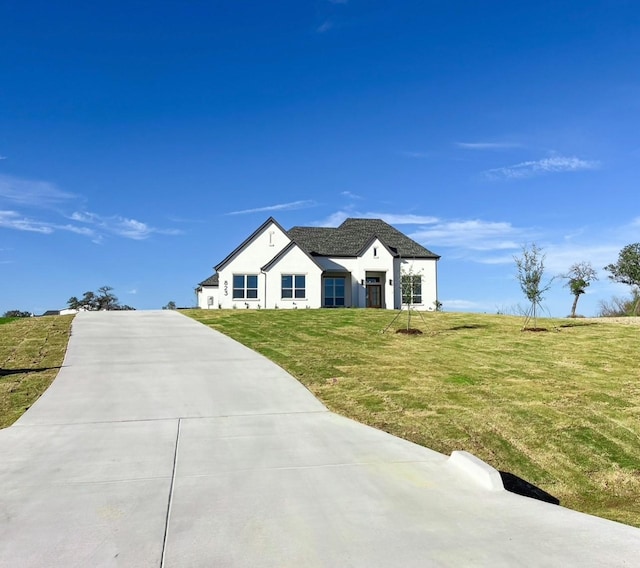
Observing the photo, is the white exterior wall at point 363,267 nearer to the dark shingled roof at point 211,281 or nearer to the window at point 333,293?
the window at point 333,293

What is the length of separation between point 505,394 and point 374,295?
27.5m

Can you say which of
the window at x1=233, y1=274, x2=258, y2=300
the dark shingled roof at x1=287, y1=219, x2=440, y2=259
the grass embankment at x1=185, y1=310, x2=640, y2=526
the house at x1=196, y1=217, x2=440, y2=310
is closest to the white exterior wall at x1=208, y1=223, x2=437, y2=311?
the house at x1=196, y1=217, x2=440, y2=310

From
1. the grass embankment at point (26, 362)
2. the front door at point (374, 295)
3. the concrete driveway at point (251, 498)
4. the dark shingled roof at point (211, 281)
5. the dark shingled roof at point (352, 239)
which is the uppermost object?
the dark shingled roof at point (352, 239)

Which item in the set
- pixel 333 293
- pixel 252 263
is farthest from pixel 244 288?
pixel 333 293

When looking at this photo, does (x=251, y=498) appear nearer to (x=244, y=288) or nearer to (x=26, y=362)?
(x=26, y=362)

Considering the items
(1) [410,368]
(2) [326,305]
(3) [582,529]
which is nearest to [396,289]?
(2) [326,305]

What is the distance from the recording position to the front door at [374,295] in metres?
36.9

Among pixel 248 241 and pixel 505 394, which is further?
pixel 248 241

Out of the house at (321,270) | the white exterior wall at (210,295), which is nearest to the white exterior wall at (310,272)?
the house at (321,270)

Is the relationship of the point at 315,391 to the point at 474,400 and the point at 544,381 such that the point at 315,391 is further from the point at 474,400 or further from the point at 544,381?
the point at 544,381

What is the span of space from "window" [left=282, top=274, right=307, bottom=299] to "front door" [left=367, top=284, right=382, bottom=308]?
4.94 metres

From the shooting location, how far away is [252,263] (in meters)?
35.1

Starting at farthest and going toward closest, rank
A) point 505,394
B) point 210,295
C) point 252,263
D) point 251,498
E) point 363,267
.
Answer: point 210,295 → point 363,267 → point 252,263 → point 505,394 → point 251,498

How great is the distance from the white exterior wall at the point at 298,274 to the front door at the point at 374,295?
156 inches
